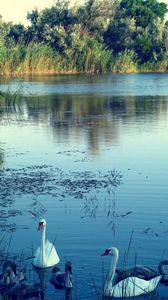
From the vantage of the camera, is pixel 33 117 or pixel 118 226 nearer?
pixel 118 226

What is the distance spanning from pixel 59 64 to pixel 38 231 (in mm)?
37242

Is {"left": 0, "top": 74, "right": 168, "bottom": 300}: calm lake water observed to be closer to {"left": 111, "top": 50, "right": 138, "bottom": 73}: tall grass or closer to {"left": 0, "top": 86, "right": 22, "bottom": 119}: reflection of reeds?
{"left": 0, "top": 86, "right": 22, "bottom": 119}: reflection of reeds

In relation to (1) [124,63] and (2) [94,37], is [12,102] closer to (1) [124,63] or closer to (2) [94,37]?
(1) [124,63]

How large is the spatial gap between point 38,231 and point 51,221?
453 mm

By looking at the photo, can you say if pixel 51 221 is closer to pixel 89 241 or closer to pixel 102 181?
pixel 89 241

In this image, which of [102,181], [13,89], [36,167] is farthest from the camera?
[13,89]

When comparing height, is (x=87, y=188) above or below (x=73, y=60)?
below

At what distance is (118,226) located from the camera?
8539 mm

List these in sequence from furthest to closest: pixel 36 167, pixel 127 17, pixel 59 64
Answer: pixel 127 17
pixel 59 64
pixel 36 167

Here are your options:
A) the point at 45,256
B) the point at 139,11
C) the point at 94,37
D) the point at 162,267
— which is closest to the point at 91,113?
the point at 45,256

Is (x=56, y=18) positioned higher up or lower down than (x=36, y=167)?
higher up

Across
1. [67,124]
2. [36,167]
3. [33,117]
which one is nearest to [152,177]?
[36,167]

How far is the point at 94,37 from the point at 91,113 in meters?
32.1

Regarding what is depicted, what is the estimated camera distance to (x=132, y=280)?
6359 mm
